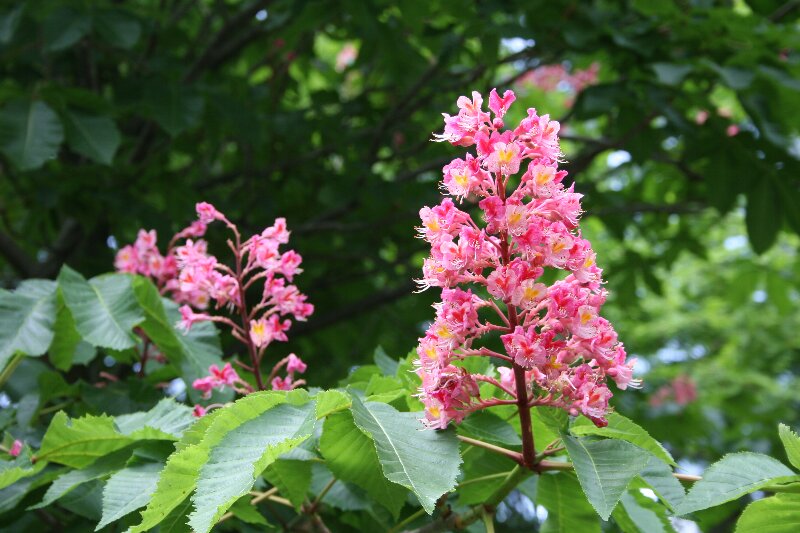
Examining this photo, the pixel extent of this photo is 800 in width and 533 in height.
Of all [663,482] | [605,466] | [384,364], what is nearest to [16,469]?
[384,364]

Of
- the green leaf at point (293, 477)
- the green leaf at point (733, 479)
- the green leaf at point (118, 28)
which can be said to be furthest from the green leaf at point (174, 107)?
the green leaf at point (733, 479)

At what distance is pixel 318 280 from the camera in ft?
14.1

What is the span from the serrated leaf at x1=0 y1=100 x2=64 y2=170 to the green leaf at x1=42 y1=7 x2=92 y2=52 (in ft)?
0.82

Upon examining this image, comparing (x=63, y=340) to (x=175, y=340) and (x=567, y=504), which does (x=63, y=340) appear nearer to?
(x=175, y=340)

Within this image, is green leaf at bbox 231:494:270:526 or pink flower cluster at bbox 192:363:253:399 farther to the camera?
pink flower cluster at bbox 192:363:253:399

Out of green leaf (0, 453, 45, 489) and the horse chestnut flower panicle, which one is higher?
the horse chestnut flower panicle

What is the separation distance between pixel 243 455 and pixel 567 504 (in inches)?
27.2

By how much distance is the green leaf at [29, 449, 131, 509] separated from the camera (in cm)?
161

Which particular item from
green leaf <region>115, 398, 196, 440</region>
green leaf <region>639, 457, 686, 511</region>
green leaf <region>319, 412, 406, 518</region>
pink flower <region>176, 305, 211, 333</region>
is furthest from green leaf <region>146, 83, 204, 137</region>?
green leaf <region>639, 457, 686, 511</region>

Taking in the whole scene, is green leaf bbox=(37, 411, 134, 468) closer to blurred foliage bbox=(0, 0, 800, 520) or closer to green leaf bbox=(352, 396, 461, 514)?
green leaf bbox=(352, 396, 461, 514)

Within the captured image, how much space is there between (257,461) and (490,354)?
0.44 metres

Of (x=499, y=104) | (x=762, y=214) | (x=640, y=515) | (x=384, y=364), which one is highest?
(x=499, y=104)

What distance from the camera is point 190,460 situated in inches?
50.9

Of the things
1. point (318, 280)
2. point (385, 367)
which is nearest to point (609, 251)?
point (318, 280)
